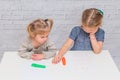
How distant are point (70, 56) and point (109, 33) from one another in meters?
0.76

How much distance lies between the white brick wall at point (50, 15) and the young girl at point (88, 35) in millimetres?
359

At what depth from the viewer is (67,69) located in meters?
1.49

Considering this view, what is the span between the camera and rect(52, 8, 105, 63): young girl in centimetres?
172

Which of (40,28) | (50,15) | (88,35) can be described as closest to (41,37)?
(40,28)

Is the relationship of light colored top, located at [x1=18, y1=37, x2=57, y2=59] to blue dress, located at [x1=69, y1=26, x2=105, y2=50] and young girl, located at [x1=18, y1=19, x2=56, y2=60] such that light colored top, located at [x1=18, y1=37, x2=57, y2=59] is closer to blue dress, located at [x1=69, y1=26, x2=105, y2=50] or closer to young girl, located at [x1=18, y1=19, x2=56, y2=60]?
young girl, located at [x1=18, y1=19, x2=56, y2=60]

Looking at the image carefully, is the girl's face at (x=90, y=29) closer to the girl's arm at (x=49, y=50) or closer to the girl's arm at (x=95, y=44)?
the girl's arm at (x=95, y=44)

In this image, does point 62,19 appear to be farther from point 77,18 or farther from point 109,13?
point 109,13

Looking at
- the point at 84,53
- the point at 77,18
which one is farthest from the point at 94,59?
the point at 77,18

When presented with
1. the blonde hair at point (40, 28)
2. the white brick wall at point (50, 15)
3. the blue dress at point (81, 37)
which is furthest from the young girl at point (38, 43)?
the white brick wall at point (50, 15)

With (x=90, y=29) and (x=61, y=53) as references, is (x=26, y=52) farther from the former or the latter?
(x=90, y=29)

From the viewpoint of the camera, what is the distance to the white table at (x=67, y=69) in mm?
1397

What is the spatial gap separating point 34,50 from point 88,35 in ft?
1.34

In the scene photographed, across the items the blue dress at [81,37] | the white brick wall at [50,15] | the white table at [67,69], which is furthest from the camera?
the white brick wall at [50,15]

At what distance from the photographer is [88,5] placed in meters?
2.22
